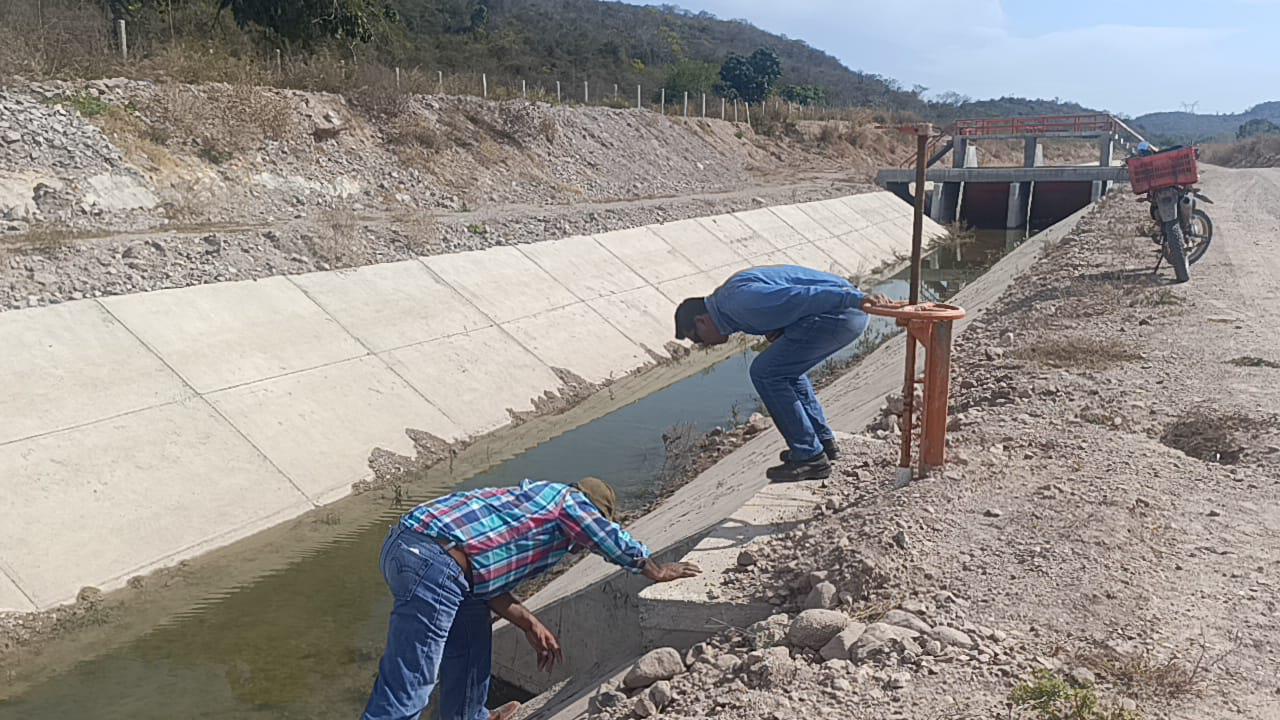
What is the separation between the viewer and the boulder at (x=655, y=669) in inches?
159

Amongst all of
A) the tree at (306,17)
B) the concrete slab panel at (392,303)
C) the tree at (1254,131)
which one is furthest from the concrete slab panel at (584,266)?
the tree at (1254,131)

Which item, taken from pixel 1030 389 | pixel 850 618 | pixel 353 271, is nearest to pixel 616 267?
pixel 353 271

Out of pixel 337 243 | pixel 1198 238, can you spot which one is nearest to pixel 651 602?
pixel 337 243

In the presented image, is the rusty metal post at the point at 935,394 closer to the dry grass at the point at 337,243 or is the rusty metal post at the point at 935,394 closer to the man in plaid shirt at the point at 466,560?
the man in plaid shirt at the point at 466,560

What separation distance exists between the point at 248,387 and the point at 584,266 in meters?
7.39

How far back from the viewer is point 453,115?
2500 cm

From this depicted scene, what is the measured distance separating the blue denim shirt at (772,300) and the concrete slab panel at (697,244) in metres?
14.2

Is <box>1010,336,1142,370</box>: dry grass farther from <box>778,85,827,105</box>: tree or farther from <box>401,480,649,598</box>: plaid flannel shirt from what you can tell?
<box>778,85,827,105</box>: tree

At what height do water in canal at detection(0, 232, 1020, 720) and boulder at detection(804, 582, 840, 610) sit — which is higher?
boulder at detection(804, 582, 840, 610)

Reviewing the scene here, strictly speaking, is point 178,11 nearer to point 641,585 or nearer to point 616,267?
point 616,267

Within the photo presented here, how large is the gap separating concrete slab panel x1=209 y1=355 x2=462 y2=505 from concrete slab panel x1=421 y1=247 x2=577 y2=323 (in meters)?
2.79

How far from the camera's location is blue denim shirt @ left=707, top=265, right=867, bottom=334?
5125 mm

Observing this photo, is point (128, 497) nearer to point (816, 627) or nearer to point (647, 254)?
point (816, 627)

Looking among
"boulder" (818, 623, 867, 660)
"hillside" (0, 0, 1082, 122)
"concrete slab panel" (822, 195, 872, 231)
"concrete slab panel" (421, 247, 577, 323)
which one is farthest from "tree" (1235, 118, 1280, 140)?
"boulder" (818, 623, 867, 660)
